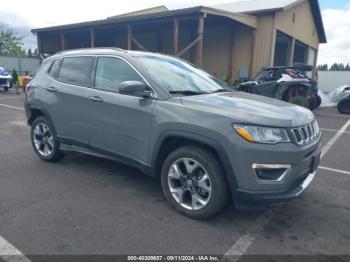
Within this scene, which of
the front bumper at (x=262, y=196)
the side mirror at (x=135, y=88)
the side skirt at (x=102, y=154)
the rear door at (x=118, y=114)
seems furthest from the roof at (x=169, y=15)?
the front bumper at (x=262, y=196)

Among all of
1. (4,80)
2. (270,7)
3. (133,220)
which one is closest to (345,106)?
(270,7)

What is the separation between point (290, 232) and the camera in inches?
119

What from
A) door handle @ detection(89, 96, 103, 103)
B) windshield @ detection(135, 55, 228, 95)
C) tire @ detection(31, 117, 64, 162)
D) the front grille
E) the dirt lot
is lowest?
the dirt lot

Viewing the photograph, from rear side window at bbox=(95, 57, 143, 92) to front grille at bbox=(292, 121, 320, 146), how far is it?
5.99ft

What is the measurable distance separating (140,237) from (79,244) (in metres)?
0.55

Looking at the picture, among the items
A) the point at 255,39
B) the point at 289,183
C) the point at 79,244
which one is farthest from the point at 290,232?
the point at 255,39

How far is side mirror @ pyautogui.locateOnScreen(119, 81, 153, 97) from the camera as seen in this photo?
127 inches

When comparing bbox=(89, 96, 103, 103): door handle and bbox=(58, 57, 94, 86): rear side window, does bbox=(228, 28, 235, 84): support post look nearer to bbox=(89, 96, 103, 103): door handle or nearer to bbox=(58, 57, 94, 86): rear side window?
bbox=(58, 57, 94, 86): rear side window

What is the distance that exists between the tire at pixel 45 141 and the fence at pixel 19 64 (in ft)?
79.7

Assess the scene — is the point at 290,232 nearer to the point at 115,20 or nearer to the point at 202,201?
the point at 202,201

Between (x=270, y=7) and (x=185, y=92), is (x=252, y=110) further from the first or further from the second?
(x=270, y=7)

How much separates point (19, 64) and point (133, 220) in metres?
28.3

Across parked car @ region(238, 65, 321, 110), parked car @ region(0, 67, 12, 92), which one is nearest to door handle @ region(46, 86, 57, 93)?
parked car @ region(238, 65, 321, 110)

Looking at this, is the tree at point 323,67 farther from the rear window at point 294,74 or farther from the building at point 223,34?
the rear window at point 294,74
